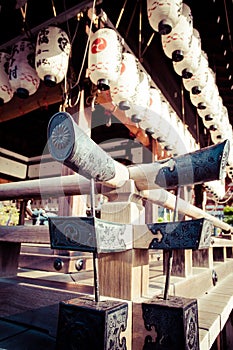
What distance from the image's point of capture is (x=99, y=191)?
5.65 ft

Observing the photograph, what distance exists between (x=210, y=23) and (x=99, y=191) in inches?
186

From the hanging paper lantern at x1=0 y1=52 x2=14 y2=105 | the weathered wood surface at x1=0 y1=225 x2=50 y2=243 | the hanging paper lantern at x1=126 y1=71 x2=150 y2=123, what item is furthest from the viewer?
the hanging paper lantern at x1=126 y1=71 x2=150 y2=123

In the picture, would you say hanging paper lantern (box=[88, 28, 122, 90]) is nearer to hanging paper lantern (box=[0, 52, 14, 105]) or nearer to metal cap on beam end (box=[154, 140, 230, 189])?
hanging paper lantern (box=[0, 52, 14, 105])

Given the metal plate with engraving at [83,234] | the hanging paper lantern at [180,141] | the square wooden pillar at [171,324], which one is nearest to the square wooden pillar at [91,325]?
the square wooden pillar at [171,324]

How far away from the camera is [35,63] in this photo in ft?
10.6

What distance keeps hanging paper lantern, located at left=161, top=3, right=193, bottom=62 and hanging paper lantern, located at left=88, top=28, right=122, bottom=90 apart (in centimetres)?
76

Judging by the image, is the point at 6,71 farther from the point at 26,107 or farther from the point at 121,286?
the point at 121,286

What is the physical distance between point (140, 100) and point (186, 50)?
905mm

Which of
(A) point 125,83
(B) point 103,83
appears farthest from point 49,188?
(A) point 125,83

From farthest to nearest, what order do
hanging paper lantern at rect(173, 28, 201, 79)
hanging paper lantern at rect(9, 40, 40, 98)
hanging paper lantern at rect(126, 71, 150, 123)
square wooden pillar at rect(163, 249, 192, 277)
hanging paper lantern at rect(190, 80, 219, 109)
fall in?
hanging paper lantern at rect(190, 80, 219, 109)
hanging paper lantern at rect(126, 71, 150, 123)
hanging paper lantern at rect(173, 28, 201, 79)
hanging paper lantern at rect(9, 40, 40, 98)
square wooden pillar at rect(163, 249, 192, 277)

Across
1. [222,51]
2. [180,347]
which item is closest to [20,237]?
[180,347]

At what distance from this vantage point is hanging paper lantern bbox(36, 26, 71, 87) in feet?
10.3

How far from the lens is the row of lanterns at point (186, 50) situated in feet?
10.1

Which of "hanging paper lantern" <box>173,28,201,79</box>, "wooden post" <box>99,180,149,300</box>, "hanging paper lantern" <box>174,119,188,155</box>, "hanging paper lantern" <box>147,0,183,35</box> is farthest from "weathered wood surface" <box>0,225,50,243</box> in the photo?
"hanging paper lantern" <box>174,119,188,155</box>
